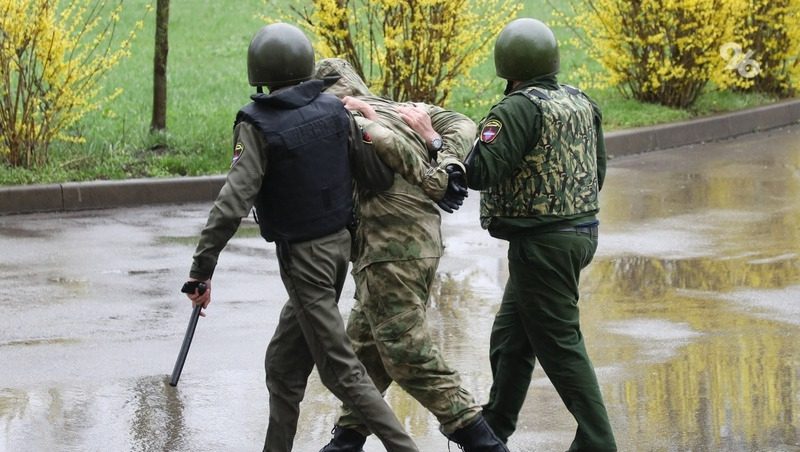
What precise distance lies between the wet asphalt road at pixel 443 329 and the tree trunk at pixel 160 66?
2032 millimetres

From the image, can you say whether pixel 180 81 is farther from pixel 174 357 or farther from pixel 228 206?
pixel 228 206

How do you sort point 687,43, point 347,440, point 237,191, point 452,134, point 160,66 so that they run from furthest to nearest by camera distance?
point 687,43
point 160,66
point 347,440
point 452,134
point 237,191

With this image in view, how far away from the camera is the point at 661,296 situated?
302 inches

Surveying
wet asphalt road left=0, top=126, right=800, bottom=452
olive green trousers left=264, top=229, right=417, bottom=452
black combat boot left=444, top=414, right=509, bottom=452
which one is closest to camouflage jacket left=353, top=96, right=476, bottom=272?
olive green trousers left=264, top=229, right=417, bottom=452

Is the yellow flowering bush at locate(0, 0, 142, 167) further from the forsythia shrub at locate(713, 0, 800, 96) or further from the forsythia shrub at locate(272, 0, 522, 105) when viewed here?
the forsythia shrub at locate(713, 0, 800, 96)

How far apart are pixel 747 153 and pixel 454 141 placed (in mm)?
8784

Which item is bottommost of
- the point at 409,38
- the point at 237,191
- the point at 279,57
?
the point at 409,38

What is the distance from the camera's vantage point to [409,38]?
485 inches

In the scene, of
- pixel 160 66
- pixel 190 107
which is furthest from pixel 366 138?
pixel 190 107

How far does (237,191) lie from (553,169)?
108cm

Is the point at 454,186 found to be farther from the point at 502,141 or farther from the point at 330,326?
the point at 330,326

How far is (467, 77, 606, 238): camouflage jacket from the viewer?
466 cm

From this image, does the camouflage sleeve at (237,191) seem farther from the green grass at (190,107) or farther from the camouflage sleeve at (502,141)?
the green grass at (190,107)

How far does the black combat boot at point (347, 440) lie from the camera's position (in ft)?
16.5
